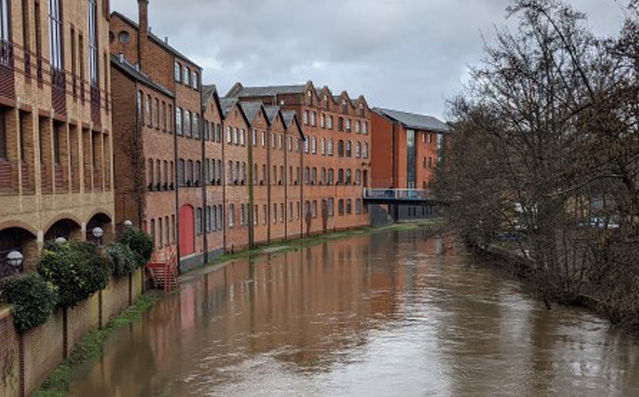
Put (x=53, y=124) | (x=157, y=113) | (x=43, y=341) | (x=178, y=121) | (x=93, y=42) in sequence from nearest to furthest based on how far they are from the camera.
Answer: (x=43, y=341) → (x=53, y=124) → (x=93, y=42) → (x=157, y=113) → (x=178, y=121)

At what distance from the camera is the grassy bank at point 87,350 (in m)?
15.5

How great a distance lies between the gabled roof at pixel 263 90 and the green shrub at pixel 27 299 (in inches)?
1855

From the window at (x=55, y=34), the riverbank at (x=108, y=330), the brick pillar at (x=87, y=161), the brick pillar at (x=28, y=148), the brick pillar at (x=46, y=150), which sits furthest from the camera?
the brick pillar at (x=87, y=161)

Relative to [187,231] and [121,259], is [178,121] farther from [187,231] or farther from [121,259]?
[121,259]

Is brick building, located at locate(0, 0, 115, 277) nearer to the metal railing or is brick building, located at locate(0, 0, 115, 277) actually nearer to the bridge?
the bridge

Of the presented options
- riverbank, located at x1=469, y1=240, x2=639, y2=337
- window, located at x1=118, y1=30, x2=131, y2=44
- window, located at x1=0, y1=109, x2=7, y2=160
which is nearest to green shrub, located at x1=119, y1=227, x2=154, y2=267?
window, located at x1=0, y1=109, x2=7, y2=160

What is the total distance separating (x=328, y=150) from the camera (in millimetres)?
→ 65188

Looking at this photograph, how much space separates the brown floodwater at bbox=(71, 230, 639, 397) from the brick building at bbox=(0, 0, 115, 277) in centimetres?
428

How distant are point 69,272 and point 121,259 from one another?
19.8 feet

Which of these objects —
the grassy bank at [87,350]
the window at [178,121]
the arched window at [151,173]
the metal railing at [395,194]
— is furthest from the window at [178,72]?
the metal railing at [395,194]

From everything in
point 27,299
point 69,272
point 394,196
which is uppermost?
point 394,196

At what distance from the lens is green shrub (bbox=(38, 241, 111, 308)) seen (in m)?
16.6

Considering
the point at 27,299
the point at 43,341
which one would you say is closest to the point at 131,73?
the point at 43,341

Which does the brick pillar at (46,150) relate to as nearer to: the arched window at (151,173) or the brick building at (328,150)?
the arched window at (151,173)
